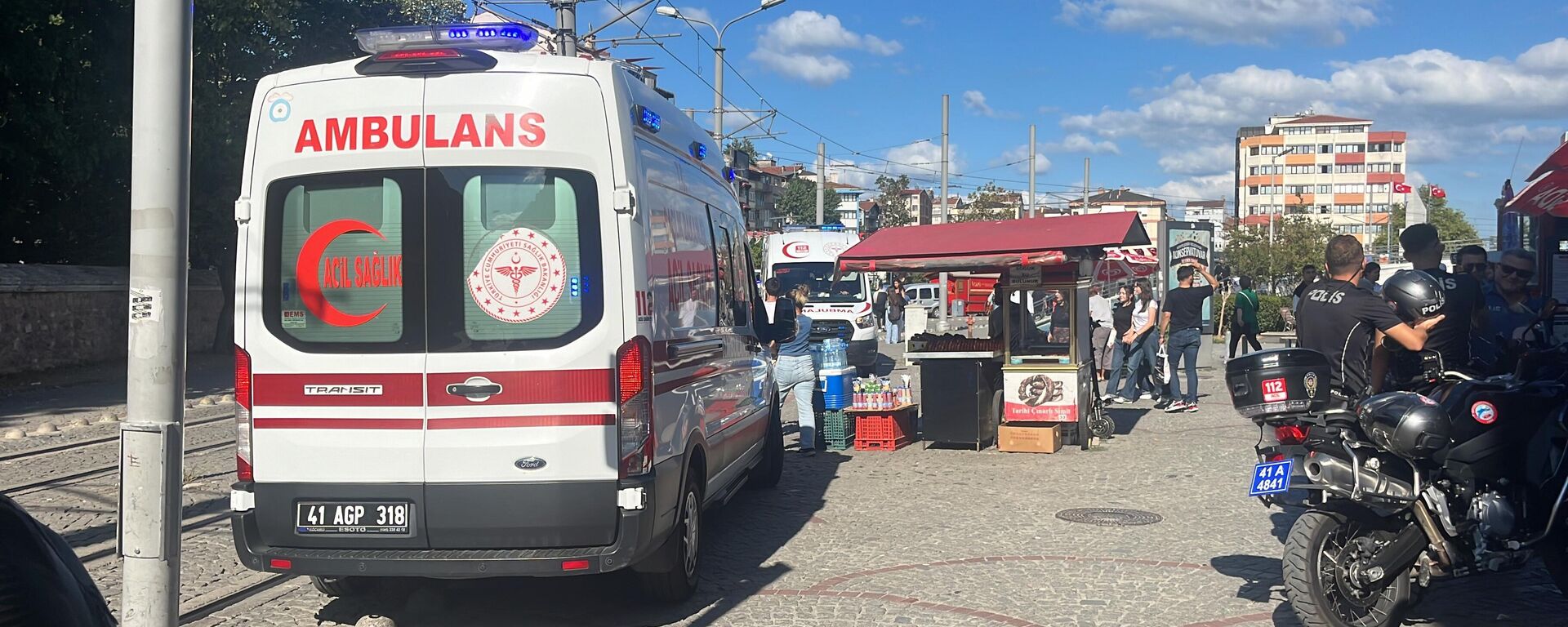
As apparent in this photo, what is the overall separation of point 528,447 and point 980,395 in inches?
289

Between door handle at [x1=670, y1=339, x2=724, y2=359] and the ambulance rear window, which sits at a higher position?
the ambulance rear window

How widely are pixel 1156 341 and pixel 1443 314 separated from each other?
10432mm

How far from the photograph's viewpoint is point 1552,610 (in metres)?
6.25

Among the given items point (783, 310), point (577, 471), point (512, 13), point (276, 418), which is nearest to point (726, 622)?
point (577, 471)

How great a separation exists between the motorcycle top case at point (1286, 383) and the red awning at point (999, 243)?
5.75 m

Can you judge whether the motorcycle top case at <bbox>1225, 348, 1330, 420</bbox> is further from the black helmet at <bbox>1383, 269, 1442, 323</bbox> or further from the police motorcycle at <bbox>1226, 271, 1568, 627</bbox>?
the black helmet at <bbox>1383, 269, 1442, 323</bbox>

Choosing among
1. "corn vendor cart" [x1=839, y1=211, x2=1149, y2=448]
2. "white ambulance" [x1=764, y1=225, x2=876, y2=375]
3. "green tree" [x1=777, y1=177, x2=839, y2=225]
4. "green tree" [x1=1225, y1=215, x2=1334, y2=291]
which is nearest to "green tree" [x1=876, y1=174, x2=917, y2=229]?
"green tree" [x1=777, y1=177, x2=839, y2=225]

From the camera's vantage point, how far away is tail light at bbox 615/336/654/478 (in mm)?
5598

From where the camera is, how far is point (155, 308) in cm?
388

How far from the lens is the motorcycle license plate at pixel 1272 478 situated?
5.46 m

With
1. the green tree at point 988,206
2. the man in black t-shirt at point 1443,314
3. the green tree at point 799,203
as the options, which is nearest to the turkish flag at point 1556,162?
the man in black t-shirt at point 1443,314

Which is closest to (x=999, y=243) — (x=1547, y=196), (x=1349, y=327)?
(x=1547, y=196)

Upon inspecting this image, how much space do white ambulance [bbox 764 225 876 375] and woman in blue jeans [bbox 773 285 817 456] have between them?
9684 mm

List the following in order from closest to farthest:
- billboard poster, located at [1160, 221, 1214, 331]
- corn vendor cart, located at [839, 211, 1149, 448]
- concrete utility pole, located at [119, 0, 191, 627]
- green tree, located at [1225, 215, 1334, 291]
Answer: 1. concrete utility pole, located at [119, 0, 191, 627]
2. corn vendor cart, located at [839, 211, 1149, 448]
3. billboard poster, located at [1160, 221, 1214, 331]
4. green tree, located at [1225, 215, 1334, 291]
